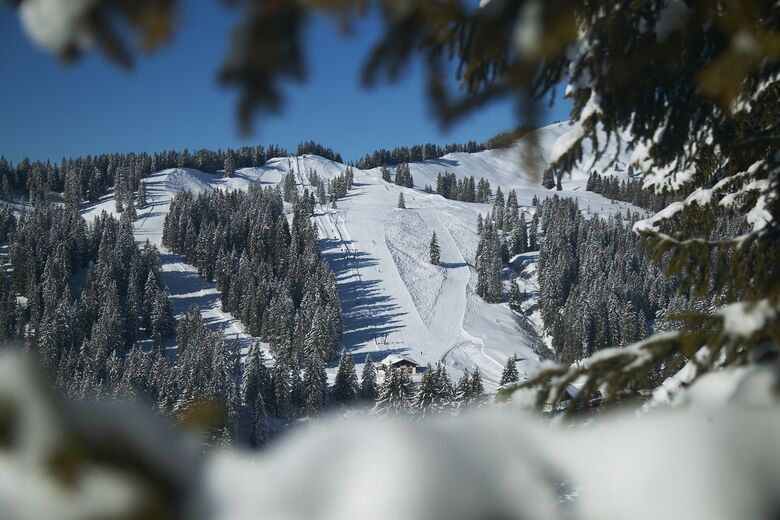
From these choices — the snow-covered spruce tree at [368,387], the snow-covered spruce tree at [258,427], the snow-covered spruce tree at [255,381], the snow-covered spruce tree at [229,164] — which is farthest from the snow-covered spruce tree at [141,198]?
the snow-covered spruce tree at [258,427]

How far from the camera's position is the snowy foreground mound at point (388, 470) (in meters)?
→ 1.03

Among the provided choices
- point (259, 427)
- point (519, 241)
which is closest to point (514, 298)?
point (519, 241)

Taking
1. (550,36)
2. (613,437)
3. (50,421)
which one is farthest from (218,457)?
(550,36)

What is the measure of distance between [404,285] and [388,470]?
8369cm

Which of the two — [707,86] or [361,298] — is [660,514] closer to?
[707,86]

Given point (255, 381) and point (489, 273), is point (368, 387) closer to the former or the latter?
point (255, 381)

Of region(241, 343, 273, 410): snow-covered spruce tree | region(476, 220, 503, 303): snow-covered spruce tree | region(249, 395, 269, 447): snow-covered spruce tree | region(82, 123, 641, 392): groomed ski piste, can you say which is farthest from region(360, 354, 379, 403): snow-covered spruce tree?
region(476, 220, 503, 303): snow-covered spruce tree

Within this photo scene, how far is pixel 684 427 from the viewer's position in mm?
1106

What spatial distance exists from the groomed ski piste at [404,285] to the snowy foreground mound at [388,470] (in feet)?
175

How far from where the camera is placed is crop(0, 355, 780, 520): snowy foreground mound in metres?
1.03

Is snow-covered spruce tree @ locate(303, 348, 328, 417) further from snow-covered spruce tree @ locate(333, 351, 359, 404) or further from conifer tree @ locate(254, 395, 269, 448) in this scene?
conifer tree @ locate(254, 395, 269, 448)

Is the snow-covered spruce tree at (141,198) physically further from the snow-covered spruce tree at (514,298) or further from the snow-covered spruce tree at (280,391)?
the snow-covered spruce tree at (280,391)

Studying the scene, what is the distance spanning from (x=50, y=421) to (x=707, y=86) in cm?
215

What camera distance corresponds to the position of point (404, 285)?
8462 cm
